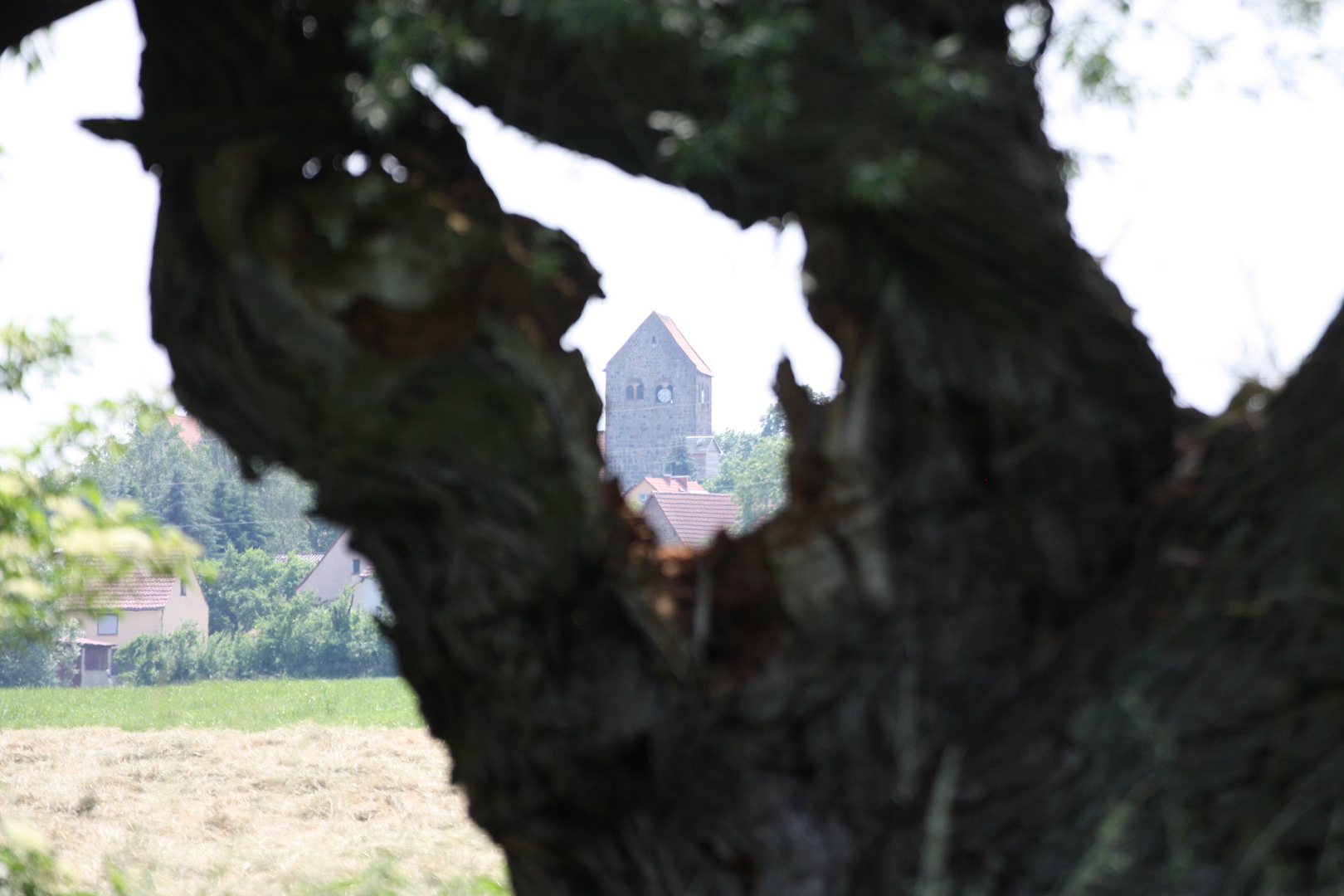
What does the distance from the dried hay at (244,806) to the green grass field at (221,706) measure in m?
1.75

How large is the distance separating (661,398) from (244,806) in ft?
131

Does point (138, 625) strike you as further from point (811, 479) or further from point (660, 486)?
point (811, 479)

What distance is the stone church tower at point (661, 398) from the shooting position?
46.9 meters

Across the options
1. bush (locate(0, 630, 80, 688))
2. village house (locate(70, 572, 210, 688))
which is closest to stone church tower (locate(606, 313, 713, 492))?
village house (locate(70, 572, 210, 688))

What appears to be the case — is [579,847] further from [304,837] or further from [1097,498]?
[304,837]

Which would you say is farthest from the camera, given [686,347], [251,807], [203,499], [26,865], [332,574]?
[203,499]

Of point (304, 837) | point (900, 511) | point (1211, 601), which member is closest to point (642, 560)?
point (900, 511)

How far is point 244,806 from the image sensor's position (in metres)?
8.34

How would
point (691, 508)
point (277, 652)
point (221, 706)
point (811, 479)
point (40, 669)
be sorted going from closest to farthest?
point (811, 479) → point (221, 706) → point (691, 508) → point (277, 652) → point (40, 669)

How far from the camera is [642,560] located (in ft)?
6.32

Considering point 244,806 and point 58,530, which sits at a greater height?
point 58,530

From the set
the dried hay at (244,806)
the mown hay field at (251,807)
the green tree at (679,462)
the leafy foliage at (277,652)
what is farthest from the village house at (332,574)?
the dried hay at (244,806)

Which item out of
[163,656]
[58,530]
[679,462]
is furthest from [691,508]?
[163,656]

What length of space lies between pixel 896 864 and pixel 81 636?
48444 mm
